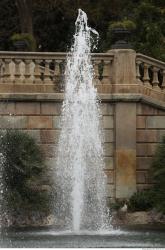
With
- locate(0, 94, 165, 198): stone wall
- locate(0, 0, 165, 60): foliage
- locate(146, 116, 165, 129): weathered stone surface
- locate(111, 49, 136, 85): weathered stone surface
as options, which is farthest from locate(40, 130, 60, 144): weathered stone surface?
locate(0, 0, 165, 60): foliage

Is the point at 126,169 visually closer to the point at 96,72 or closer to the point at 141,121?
the point at 141,121

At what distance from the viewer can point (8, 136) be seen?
1922 centimetres

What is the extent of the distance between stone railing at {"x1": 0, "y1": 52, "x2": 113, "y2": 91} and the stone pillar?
0.87 metres

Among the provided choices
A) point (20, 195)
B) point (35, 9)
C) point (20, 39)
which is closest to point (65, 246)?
point (20, 195)

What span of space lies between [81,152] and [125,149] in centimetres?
168

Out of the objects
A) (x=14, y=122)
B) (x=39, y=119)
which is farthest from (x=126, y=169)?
(x=14, y=122)

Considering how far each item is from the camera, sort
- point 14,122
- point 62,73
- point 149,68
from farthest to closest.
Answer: point 149,68
point 14,122
point 62,73

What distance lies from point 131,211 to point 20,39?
593 cm

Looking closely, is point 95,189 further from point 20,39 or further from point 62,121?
point 20,39

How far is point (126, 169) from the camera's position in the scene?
68.5 feet

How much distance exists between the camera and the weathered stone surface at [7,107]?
819 inches

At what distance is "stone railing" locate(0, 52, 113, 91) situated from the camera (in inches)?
811

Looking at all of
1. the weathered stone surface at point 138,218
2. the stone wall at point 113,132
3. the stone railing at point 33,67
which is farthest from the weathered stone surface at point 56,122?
the weathered stone surface at point 138,218

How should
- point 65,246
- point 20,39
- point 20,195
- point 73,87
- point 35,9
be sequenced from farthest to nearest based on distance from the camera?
point 35,9 < point 20,39 < point 73,87 < point 20,195 < point 65,246
